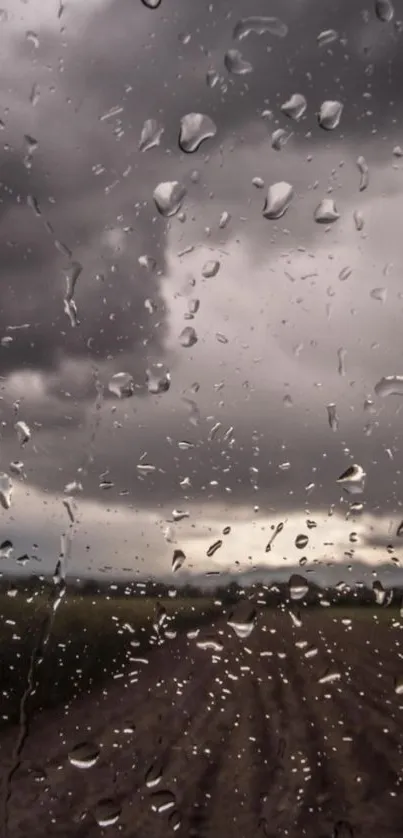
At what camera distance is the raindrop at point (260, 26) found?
2.19 m

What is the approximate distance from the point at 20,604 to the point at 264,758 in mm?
1174

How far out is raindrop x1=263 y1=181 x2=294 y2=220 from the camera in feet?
7.32

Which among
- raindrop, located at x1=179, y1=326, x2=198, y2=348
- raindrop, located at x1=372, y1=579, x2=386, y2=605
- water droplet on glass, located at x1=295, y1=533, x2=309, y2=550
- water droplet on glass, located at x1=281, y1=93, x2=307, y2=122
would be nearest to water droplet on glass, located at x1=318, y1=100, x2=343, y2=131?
water droplet on glass, located at x1=281, y1=93, x2=307, y2=122

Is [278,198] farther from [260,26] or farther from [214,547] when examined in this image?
[214,547]

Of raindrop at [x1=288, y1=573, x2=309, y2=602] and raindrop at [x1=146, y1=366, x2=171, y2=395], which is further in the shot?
raindrop at [x1=146, y1=366, x2=171, y2=395]

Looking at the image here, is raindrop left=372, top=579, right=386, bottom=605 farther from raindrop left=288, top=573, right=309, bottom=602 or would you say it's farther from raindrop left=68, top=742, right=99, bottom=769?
raindrop left=68, top=742, right=99, bottom=769

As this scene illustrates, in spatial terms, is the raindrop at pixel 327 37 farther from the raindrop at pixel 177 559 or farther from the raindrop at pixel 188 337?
the raindrop at pixel 177 559

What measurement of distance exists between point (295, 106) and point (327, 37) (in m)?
0.17

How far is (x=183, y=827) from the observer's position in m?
2.25

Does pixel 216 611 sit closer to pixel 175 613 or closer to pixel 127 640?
pixel 175 613

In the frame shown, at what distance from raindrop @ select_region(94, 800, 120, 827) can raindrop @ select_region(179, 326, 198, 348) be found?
1.06 meters

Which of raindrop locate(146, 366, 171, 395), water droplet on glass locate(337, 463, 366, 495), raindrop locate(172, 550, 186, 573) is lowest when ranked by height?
raindrop locate(172, 550, 186, 573)

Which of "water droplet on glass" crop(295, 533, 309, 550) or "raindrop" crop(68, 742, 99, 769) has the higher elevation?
"water droplet on glass" crop(295, 533, 309, 550)

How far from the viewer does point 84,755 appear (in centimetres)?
219
